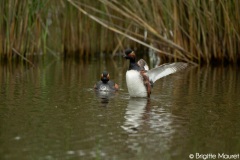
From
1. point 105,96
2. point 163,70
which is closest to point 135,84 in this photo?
point 105,96

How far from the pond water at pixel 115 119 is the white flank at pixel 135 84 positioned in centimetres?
15

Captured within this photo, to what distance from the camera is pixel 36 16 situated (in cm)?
1683

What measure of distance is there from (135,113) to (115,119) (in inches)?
28.0

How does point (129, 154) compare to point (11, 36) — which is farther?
point (11, 36)

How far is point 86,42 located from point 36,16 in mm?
3008

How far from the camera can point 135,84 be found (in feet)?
36.8

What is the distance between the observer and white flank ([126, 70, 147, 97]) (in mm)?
11219

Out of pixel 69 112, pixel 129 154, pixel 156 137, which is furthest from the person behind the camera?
pixel 69 112

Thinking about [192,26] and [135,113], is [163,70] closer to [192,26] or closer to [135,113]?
[135,113]

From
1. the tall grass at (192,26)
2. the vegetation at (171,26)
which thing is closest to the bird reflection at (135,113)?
the vegetation at (171,26)

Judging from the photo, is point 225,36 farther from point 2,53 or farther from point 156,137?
point 156,137

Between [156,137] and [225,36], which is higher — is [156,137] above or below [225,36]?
below

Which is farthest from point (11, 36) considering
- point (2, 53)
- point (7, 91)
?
point (7, 91)

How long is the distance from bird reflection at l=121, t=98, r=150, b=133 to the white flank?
0.44 ft
